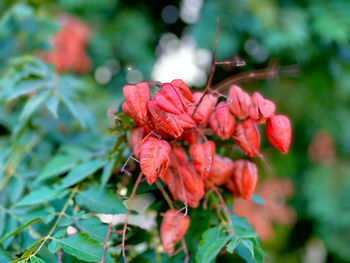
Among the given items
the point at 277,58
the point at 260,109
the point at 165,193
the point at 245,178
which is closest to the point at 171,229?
the point at 165,193

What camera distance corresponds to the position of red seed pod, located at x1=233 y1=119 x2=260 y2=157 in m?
0.65

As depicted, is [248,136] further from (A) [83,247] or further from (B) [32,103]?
(B) [32,103]

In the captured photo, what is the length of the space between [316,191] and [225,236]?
1720 mm

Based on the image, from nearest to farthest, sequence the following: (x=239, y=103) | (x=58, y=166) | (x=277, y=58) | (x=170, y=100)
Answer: (x=170, y=100) < (x=239, y=103) < (x=58, y=166) < (x=277, y=58)

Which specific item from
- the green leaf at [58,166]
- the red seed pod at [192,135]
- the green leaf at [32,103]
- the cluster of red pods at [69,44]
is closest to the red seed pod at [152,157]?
the red seed pod at [192,135]

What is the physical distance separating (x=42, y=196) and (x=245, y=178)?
40cm

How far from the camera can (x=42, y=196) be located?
2.31 feet

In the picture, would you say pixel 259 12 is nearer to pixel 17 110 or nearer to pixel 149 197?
pixel 17 110

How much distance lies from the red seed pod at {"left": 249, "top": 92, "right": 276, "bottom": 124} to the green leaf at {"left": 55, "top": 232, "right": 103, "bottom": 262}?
0.35 metres

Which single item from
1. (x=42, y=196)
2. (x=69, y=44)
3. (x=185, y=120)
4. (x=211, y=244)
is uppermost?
(x=69, y=44)

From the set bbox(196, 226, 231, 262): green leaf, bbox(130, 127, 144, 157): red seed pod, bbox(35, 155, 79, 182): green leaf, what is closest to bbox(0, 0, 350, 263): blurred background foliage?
bbox(35, 155, 79, 182): green leaf

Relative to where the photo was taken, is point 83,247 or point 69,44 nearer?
point 83,247

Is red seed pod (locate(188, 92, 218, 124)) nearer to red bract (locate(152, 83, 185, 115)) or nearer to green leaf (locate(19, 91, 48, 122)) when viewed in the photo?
red bract (locate(152, 83, 185, 115))

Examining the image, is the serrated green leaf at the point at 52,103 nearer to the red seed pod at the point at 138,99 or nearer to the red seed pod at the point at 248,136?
the red seed pod at the point at 138,99
